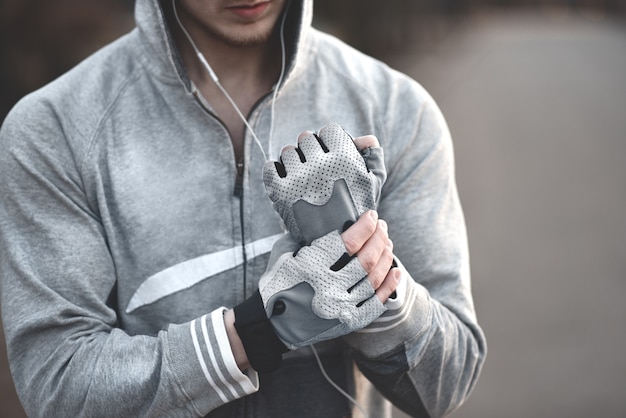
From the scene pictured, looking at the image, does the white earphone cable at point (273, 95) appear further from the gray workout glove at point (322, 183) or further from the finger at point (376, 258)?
the finger at point (376, 258)

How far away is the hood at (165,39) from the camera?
2385 mm

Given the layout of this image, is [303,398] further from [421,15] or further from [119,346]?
[421,15]

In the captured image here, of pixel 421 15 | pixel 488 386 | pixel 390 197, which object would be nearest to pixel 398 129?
pixel 390 197

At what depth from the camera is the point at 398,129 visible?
2455 mm

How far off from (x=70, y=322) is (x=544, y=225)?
620 centimetres

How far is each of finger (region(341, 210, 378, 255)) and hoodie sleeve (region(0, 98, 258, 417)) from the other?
14.4 inches

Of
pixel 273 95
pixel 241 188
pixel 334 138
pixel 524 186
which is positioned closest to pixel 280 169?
pixel 334 138

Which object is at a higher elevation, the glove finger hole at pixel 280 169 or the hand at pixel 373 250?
the glove finger hole at pixel 280 169

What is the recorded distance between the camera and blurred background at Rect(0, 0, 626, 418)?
5246mm

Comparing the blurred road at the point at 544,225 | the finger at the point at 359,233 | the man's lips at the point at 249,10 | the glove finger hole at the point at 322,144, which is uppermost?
the man's lips at the point at 249,10

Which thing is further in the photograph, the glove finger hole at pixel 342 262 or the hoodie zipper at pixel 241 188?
the hoodie zipper at pixel 241 188

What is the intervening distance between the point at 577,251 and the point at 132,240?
552 centimetres

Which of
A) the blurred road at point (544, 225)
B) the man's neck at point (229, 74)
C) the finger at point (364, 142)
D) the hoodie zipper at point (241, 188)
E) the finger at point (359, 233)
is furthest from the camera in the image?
the blurred road at point (544, 225)

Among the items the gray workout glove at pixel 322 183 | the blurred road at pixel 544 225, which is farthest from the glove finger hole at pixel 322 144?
the blurred road at pixel 544 225
